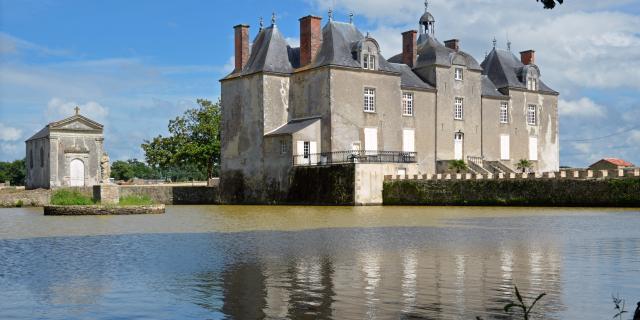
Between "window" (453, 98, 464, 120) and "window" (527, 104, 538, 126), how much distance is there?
6.55 meters

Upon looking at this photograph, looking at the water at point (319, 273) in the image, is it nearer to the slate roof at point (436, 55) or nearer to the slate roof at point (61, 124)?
the slate roof at point (436, 55)

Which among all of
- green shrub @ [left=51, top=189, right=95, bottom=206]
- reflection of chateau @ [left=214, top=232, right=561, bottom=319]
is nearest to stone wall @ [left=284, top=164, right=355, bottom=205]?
green shrub @ [left=51, top=189, right=95, bottom=206]

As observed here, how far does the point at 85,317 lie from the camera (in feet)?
25.1

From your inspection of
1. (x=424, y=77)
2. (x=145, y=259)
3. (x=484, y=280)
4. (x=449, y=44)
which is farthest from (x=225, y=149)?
(x=484, y=280)

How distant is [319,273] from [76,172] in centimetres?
4780

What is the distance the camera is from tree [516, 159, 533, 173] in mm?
47438

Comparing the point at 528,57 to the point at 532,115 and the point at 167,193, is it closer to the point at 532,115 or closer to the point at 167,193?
the point at 532,115

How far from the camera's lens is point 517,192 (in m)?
33.4

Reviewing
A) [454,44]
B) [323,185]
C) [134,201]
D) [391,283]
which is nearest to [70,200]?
[134,201]

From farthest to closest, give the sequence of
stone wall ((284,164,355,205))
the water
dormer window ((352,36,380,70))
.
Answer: dormer window ((352,36,380,70)), stone wall ((284,164,355,205)), the water

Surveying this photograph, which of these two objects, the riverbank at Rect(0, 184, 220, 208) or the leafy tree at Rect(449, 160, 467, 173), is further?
the riverbank at Rect(0, 184, 220, 208)

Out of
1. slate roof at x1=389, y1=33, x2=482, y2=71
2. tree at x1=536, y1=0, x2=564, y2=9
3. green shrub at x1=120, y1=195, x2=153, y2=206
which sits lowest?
green shrub at x1=120, y1=195, x2=153, y2=206

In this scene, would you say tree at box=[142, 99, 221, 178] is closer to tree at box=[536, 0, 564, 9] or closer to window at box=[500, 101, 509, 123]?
window at box=[500, 101, 509, 123]

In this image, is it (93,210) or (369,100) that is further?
(369,100)
